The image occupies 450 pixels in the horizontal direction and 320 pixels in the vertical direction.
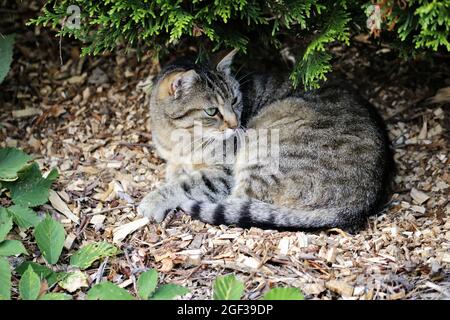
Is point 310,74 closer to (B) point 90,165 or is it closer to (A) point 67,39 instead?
(B) point 90,165

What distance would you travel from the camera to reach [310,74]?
13.1 feet

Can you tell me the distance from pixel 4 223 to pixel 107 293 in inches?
36.0

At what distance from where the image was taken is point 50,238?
3623 millimetres

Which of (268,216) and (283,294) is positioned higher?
(268,216)

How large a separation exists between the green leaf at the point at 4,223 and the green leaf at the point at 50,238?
6.4 inches

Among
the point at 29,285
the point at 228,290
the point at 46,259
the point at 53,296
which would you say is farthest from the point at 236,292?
the point at 46,259

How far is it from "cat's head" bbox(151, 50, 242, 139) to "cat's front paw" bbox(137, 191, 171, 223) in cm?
67

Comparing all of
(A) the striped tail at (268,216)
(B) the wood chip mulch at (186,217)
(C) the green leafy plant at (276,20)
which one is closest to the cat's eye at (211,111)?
(C) the green leafy plant at (276,20)

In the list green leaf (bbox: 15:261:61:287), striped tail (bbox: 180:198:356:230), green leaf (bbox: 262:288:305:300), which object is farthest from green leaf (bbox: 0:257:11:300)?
green leaf (bbox: 262:288:305:300)

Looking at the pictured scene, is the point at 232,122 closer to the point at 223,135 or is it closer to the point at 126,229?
the point at 223,135

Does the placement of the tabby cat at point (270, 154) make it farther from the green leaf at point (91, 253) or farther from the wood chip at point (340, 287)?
the wood chip at point (340, 287)

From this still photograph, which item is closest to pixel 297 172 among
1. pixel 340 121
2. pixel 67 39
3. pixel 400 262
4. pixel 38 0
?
pixel 340 121

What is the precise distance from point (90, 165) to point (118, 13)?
1.41 meters

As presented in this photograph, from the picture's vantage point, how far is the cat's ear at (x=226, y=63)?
15.3 ft
